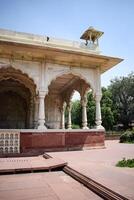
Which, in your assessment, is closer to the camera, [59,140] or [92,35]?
[59,140]

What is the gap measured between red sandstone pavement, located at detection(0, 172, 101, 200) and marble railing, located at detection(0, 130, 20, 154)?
4028mm

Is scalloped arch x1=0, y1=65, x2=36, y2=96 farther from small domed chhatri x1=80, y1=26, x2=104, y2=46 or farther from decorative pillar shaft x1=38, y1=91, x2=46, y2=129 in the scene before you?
small domed chhatri x1=80, y1=26, x2=104, y2=46

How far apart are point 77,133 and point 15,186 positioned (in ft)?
22.0

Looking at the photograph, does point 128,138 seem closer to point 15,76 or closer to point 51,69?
point 51,69

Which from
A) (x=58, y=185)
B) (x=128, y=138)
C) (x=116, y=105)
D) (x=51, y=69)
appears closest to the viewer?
(x=58, y=185)

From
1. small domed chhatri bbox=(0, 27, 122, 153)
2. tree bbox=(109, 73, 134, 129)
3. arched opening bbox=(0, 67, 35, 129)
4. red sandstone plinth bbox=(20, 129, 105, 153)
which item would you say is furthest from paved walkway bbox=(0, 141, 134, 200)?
tree bbox=(109, 73, 134, 129)

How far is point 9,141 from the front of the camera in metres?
9.73

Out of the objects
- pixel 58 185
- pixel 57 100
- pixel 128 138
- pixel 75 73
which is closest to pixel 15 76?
pixel 75 73

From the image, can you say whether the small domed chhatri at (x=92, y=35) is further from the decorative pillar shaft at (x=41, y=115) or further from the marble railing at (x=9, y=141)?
the marble railing at (x=9, y=141)

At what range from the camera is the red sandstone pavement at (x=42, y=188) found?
12.7 ft

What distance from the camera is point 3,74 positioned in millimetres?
13156

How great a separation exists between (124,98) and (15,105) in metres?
30.6

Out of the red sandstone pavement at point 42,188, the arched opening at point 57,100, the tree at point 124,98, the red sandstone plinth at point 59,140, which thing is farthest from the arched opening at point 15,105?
the tree at point 124,98

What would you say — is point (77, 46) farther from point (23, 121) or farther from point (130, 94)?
point (130, 94)
